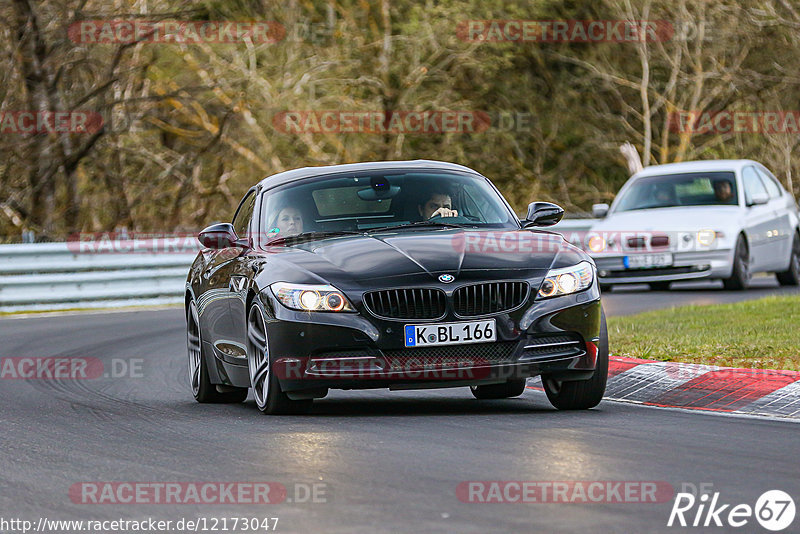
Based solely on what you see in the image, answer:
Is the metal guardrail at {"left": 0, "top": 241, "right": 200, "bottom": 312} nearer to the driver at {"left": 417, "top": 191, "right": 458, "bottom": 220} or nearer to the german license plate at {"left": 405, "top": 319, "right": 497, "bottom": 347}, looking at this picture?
the driver at {"left": 417, "top": 191, "right": 458, "bottom": 220}

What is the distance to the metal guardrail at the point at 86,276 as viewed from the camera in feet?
68.7

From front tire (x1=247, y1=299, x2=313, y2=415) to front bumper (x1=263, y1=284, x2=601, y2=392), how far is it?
135 mm

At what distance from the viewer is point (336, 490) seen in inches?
240

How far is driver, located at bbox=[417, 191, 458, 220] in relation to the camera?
9578mm

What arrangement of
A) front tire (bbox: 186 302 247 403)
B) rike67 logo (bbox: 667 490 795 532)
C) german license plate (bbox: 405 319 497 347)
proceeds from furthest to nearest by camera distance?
1. front tire (bbox: 186 302 247 403)
2. german license plate (bbox: 405 319 497 347)
3. rike67 logo (bbox: 667 490 795 532)

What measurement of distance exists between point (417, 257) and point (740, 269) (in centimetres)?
1222

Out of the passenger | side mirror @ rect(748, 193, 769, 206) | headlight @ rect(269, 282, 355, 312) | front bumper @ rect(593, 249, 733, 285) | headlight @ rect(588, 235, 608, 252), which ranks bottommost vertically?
front bumper @ rect(593, 249, 733, 285)

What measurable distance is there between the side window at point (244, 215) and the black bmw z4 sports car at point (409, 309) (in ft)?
2.67

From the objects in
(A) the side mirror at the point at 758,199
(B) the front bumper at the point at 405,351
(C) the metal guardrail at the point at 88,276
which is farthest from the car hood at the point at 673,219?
(B) the front bumper at the point at 405,351

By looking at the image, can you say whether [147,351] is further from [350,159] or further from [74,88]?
[350,159]

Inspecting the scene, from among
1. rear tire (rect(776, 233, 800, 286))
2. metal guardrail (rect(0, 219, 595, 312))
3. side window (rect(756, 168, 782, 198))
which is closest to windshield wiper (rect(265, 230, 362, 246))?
metal guardrail (rect(0, 219, 595, 312))

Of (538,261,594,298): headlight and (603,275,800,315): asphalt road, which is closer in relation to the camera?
(538,261,594,298): headlight

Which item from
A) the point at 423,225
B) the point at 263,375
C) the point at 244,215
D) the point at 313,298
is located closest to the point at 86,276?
the point at 244,215

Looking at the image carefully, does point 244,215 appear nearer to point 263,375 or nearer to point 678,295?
point 263,375
